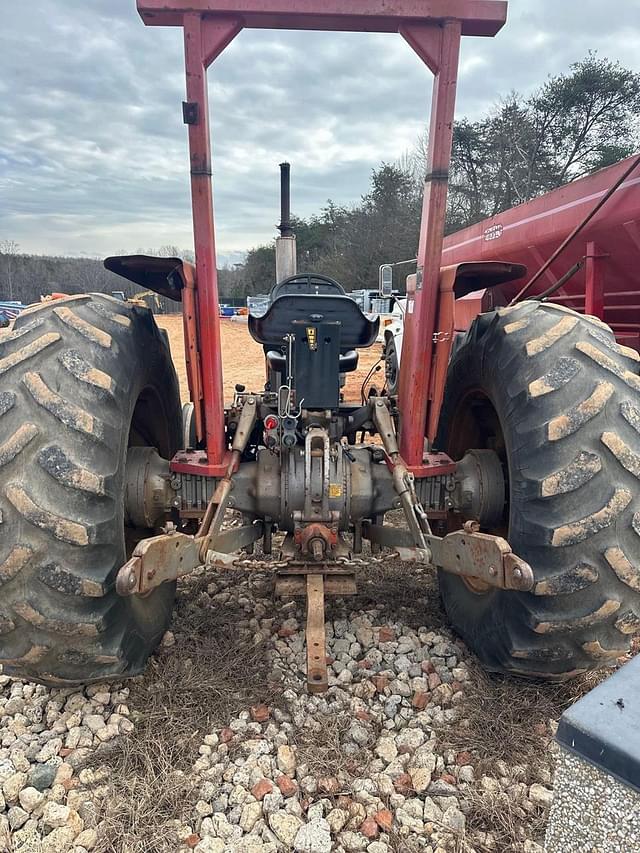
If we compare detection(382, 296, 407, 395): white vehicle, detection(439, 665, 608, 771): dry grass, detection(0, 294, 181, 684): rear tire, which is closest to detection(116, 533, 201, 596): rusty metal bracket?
detection(0, 294, 181, 684): rear tire

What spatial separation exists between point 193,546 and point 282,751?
2.65 feet

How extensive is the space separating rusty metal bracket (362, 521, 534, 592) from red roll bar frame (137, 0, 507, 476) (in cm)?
76

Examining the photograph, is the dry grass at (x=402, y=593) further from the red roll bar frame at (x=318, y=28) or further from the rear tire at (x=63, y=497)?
the rear tire at (x=63, y=497)

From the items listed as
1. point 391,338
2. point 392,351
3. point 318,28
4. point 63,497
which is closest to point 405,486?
point 63,497

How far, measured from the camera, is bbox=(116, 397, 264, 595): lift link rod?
191cm

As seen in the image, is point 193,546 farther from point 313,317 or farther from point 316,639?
A: point 313,317

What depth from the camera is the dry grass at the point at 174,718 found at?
1911 mm

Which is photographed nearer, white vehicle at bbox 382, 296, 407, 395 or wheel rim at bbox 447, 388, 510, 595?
wheel rim at bbox 447, 388, 510, 595

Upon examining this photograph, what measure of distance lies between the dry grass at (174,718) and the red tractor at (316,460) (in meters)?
0.18

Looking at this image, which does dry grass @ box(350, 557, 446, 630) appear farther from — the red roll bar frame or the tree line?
the tree line

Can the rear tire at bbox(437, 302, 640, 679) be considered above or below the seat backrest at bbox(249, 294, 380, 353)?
below

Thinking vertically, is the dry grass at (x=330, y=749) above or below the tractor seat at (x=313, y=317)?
below

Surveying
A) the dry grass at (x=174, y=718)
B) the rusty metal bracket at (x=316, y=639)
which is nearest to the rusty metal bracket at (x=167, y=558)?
the rusty metal bracket at (x=316, y=639)

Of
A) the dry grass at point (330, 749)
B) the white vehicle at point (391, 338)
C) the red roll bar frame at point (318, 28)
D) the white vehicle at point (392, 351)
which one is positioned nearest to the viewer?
the dry grass at point (330, 749)
